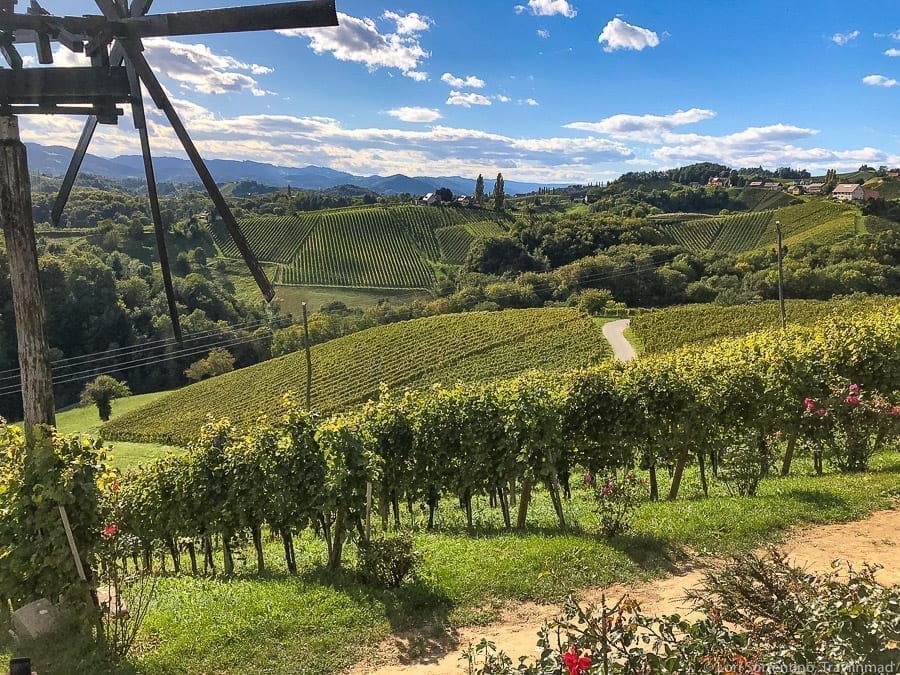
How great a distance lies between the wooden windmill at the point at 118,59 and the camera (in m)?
3.08

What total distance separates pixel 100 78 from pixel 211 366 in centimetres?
6118

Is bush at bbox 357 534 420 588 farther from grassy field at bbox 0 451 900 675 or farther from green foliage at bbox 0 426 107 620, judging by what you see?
green foliage at bbox 0 426 107 620

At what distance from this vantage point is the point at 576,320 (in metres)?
49.8

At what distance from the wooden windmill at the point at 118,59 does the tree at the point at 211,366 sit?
196ft

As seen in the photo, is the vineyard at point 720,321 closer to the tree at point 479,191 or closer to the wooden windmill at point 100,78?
the wooden windmill at point 100,78

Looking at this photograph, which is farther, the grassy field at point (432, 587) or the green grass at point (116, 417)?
the green grass at point (116, 417)

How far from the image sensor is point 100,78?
3.57m

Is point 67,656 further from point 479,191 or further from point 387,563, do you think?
point 479,191

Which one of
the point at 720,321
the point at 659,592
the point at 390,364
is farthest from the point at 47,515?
the point at 720,321

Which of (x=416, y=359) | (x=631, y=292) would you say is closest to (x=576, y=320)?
(x=416, y=359)

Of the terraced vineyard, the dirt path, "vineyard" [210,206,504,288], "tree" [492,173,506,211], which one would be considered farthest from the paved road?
"tree" [492,173,506,211]

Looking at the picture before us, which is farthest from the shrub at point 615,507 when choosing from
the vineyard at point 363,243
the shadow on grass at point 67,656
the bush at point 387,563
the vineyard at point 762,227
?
the vineyard at point 762,227

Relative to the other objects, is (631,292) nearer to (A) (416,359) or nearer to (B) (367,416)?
(A) (416,359)

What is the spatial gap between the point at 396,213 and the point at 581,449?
113m
